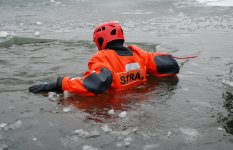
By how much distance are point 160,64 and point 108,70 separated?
122 centimetres

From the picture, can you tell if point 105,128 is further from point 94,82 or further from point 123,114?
point 94,82

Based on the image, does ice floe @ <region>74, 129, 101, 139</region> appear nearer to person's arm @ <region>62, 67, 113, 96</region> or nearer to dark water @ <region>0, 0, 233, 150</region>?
dark water @ <region>0, 0, 233, 150</region>

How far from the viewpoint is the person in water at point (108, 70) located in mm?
3107

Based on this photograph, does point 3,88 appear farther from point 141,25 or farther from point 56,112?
point 141,25

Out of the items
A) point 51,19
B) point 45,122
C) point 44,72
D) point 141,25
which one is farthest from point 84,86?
point 51,19

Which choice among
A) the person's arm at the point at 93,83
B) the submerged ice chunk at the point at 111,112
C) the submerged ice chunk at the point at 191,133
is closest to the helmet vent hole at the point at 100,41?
the person's arm at the point at 93,83

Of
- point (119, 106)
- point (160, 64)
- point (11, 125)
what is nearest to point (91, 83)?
point (119, 106)

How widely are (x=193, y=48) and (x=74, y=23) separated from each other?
5.33m

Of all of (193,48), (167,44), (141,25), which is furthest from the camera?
(141,25)

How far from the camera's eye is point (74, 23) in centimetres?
938

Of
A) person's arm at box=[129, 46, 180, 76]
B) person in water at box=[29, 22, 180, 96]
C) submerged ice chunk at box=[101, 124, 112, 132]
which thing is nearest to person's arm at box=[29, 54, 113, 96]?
person in water at box=[29, 22, 180, 96]

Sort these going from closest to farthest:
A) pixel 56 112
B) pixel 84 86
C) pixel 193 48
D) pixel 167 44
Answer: pixel 56 112 < pixel 84 86 < pixel 193 48 < pixel 167 44

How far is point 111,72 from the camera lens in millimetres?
3154

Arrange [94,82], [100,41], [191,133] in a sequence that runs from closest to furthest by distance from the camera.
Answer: [191,133] → [94,82] → [100,41]
